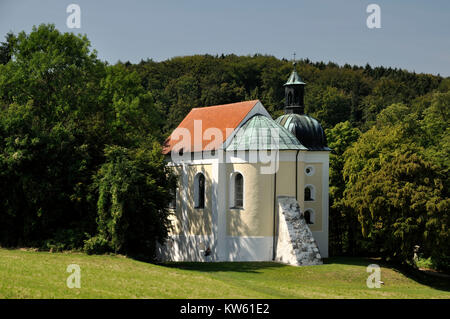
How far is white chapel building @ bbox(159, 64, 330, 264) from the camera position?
1251 inches

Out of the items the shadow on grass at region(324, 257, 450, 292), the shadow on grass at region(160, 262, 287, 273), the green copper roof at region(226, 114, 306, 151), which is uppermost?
the green copper roof at region(226, 114, 306, 151)

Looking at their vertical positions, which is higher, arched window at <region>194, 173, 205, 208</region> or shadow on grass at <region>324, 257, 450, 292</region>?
arched window at <region>194, 173, 205, 208</region>

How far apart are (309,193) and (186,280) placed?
1745 centimetres

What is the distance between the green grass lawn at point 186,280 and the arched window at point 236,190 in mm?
4511

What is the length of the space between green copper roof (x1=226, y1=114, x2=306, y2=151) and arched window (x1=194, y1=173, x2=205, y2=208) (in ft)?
13.5

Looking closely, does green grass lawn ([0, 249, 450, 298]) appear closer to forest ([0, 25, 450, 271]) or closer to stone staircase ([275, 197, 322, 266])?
stone staircase ([275, 197, 322, 266])

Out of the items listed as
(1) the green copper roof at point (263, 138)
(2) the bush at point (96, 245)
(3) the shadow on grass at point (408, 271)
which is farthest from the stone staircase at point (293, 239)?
(2) the bush at point (96, 245)

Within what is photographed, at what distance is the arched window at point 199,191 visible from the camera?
3578 centimetres

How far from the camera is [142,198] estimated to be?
89.3ft

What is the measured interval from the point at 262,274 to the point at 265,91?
63801 mm

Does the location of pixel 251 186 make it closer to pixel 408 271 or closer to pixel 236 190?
pixel 236 190

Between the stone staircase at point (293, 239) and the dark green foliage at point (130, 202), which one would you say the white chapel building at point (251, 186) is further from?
the dark green foliage at point (130, 202)

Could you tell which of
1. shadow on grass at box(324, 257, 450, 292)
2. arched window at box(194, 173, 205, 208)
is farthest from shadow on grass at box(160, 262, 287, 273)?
arched window at box(194, 173, 205, 208)

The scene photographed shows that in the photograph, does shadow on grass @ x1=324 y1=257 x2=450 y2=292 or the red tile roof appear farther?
the red tile roof
